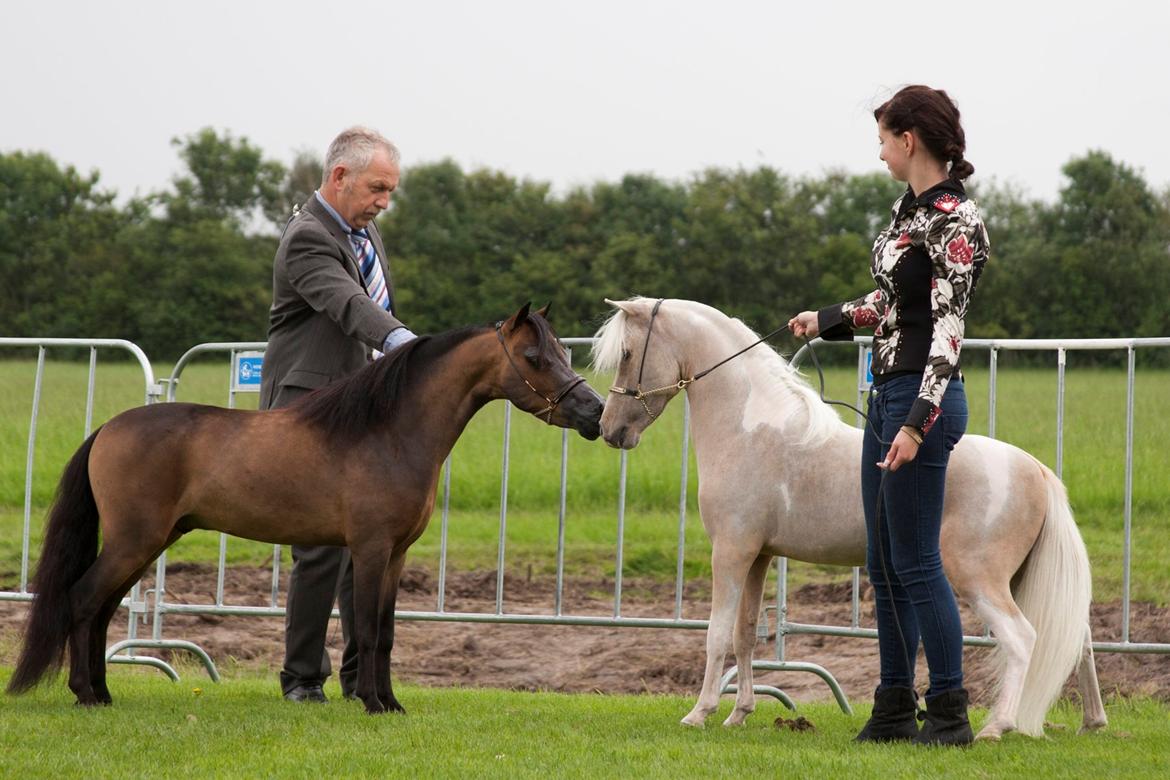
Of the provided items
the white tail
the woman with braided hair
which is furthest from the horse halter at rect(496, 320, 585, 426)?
the white tail

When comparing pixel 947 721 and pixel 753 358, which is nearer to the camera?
pixel 947 721

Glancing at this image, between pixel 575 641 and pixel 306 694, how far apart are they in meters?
3.11

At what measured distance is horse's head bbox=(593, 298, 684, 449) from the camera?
199 inches

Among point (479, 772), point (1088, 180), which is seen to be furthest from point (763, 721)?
point (1088, 180)

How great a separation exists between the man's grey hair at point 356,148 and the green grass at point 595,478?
3940 mm

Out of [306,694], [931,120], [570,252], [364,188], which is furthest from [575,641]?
[570,252]

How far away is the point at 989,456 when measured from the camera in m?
4.77

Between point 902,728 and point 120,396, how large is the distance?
11335 millimetres

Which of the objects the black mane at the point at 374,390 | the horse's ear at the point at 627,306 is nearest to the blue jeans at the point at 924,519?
the horse's ear at the point at 627,306

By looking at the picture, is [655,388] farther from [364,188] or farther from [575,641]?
[575,641]

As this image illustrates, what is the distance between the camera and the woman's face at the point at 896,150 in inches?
166

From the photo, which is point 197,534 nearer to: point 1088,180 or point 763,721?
point 763,721

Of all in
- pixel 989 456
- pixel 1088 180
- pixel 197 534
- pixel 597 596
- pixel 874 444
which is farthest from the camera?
pixel 1088 180

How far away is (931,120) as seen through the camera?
416cm
